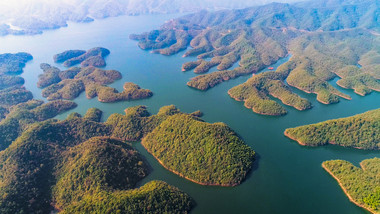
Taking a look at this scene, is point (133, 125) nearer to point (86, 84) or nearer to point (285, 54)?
point (86, 84)

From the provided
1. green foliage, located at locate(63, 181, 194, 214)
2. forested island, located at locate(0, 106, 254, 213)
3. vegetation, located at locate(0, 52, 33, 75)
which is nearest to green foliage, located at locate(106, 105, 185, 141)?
forested island, located at locate(0, 106, 254, 213)

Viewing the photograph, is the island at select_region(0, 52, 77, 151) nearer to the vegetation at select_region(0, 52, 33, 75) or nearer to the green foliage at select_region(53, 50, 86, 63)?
the vegetation at select_region(0, 52, 33, 75)

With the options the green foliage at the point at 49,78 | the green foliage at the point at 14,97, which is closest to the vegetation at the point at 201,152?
the green foliage at the point at 14,97

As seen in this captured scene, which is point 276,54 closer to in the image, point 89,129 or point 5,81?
point 89,129

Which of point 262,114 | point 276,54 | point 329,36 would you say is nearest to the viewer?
point 262,114

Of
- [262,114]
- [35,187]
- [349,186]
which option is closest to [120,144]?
[35,187]

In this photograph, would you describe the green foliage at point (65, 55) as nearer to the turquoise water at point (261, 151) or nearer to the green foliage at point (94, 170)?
the turquoise water at point (261, 151)

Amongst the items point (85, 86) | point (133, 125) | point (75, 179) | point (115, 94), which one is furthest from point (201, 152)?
Answer: point (85, 86)
